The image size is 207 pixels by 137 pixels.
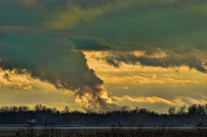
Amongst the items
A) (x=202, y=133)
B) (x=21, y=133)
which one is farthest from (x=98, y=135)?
(x=202, y=133)

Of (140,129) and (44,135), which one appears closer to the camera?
(44,135)

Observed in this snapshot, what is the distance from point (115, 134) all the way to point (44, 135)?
9009 mm

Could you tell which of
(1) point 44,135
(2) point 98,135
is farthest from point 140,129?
(1) point 44,135

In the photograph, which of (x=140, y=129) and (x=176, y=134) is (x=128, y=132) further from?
(x=176, y=134)

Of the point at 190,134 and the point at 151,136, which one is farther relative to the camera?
the point at 190,134

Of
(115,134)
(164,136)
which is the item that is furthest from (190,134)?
(115,134)

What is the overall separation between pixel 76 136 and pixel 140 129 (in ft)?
26.6

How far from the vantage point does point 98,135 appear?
4753 centimetres

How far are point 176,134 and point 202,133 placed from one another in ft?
10.7

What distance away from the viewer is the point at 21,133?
4641 centimetres

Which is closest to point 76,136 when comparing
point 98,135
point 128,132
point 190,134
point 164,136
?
point 98,135

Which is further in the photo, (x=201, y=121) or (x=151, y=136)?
(x=201, y=121)

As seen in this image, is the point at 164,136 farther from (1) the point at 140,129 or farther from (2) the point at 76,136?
(2) the point at 76,136

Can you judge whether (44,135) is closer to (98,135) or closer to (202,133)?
(98,135)
